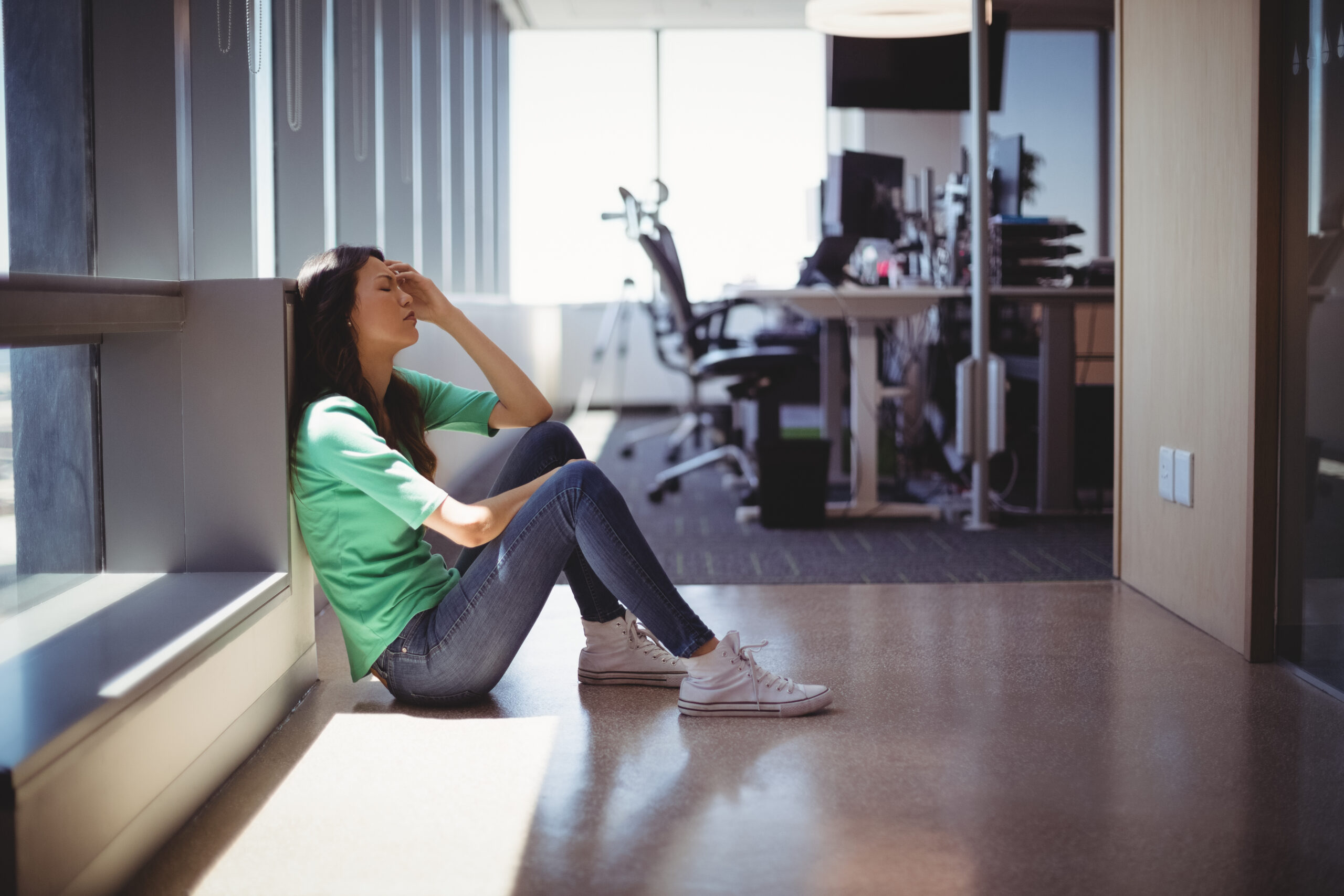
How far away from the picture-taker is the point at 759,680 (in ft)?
7.05

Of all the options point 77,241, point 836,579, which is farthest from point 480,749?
point 836,579

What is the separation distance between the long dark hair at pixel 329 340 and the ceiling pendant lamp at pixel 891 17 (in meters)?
2.65

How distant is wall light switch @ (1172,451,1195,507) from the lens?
2721mm

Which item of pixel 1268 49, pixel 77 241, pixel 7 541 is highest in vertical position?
pixel 1268 49

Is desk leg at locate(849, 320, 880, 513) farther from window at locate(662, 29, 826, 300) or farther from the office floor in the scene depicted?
window at locate(662, 29, 826, 300)

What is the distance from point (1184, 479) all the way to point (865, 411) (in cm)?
178

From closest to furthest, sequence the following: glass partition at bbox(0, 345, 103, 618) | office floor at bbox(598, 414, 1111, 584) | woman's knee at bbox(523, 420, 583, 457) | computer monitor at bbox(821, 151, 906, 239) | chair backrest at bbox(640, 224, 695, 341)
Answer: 1. glass partition at bbox(0, 345, 103, 618)
2. woman's knee at bbox(523, 420, 583, 457)
3. office floor at bbox(598, 414, 1111, 584)
4. chair backrest at bbox(640, 224, 695, 341)
5. computer monitor at bbox(821, 151, 906, 239)

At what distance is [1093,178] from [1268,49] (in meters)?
4.94

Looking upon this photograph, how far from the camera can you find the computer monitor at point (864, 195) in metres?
4.64

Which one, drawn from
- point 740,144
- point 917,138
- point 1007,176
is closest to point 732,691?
point 1007,176

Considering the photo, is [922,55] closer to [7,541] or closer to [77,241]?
[77,241]

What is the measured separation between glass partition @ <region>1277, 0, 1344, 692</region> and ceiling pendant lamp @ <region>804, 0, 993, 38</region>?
6.64ft

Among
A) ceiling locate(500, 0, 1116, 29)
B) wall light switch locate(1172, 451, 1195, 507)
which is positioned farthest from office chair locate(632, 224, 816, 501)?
ceiling locate(500, 0, 1116, 29)

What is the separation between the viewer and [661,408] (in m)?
9.20
